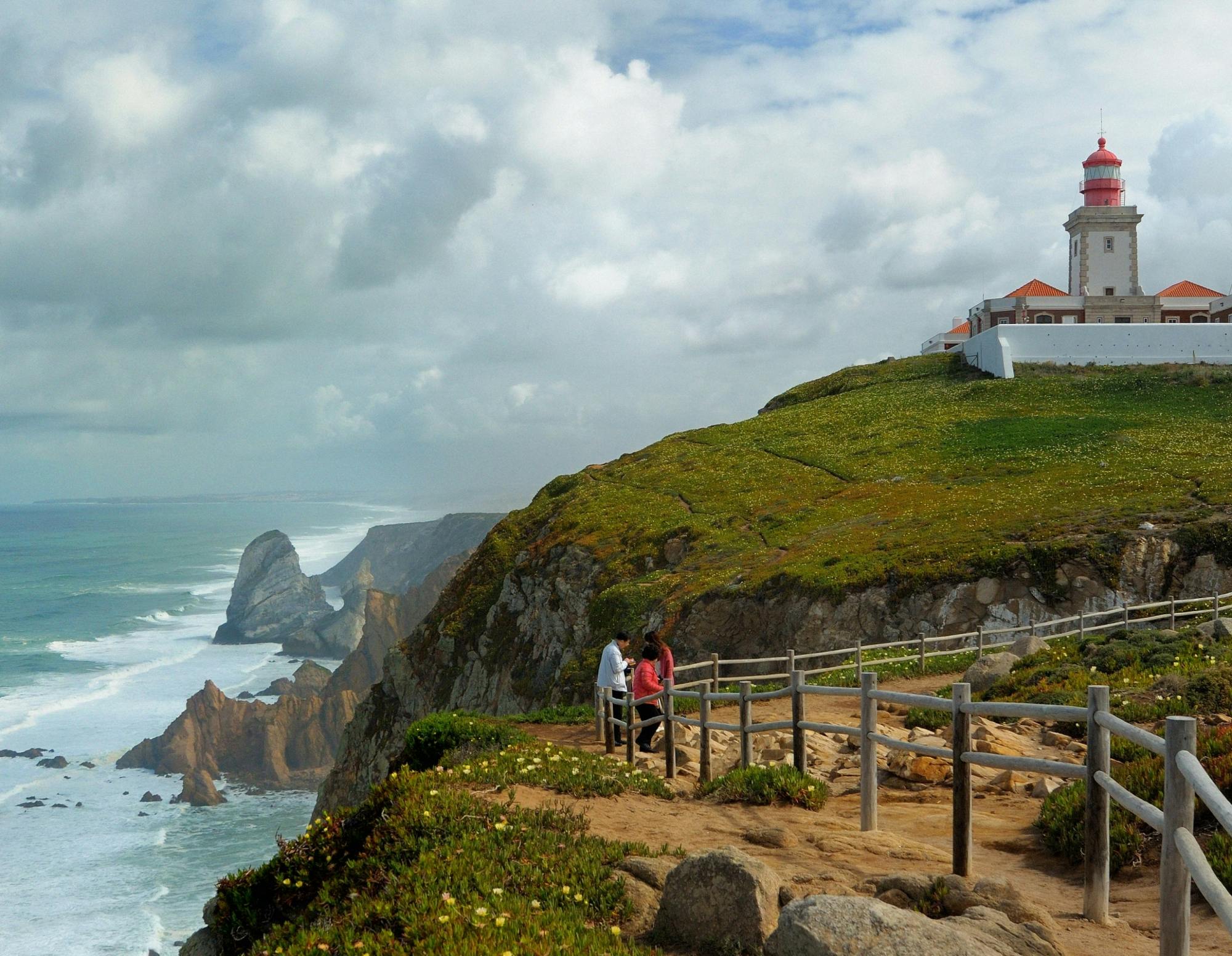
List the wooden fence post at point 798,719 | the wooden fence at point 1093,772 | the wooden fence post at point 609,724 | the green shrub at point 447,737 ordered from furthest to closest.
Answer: the wooden fence post at point 609,724 → the green shrub at point 447,737 → the wooden fence post at point 798,719 → the wooden fence at point 1093,772

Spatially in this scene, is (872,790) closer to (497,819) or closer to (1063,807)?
(1063,807)

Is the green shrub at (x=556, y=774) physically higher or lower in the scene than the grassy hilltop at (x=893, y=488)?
lower

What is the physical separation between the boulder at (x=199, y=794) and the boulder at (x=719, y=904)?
218 ft

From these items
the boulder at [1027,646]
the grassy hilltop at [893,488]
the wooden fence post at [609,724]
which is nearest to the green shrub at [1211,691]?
the boulder at [1027,646]

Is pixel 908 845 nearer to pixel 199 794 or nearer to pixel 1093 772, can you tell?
pixel 1093 772

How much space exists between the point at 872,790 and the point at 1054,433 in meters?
55.3

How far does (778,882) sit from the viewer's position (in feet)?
26.2

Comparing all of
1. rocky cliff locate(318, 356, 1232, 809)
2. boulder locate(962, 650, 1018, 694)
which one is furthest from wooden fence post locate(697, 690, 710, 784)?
rocky cliff locate(318, 356, 1232, 809)

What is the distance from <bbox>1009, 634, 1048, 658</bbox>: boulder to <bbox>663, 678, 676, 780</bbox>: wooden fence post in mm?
10969

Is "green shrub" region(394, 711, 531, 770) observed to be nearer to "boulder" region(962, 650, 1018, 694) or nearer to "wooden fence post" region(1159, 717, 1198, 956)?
"boulder" region(962, 650, 1018, 694)

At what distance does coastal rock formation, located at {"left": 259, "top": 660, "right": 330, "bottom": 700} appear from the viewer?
100 metres

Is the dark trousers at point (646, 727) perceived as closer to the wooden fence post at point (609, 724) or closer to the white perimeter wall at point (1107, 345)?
the wooden fence post at point (609, 724)

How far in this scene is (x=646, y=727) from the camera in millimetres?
18781

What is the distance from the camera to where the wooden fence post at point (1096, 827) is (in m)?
7.75
